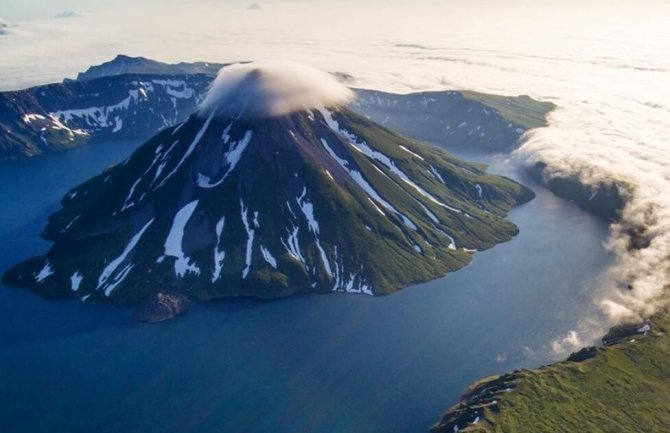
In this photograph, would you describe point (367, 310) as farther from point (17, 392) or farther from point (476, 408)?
point (17, 392)

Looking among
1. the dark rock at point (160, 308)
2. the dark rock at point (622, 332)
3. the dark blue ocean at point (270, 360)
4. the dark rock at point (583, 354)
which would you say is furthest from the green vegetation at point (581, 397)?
the dark rock at point (160, 308)

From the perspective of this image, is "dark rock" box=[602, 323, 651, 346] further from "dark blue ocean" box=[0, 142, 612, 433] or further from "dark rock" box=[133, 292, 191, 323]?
"dark rock" box=[133, 292, 191, 323]

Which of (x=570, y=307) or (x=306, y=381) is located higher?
(x=306, y=381)

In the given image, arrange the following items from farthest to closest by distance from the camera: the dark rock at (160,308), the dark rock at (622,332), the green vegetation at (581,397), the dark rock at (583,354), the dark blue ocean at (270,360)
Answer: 1. the dark rock at (160,308)
2. the dark rock at (622,332)
3. the dark rock at (583,354)
4. the dark blue ocean at (270,360)
5. the green vegetation at (581,397)

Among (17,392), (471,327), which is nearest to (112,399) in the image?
(17,392)

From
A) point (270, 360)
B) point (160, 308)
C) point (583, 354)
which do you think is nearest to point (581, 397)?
point (583, 354)

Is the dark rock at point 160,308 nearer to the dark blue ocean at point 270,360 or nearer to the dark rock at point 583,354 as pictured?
the dark blue ocean at point 270,360

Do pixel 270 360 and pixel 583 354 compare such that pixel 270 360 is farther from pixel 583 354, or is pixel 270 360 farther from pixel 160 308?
pixel 583 354
